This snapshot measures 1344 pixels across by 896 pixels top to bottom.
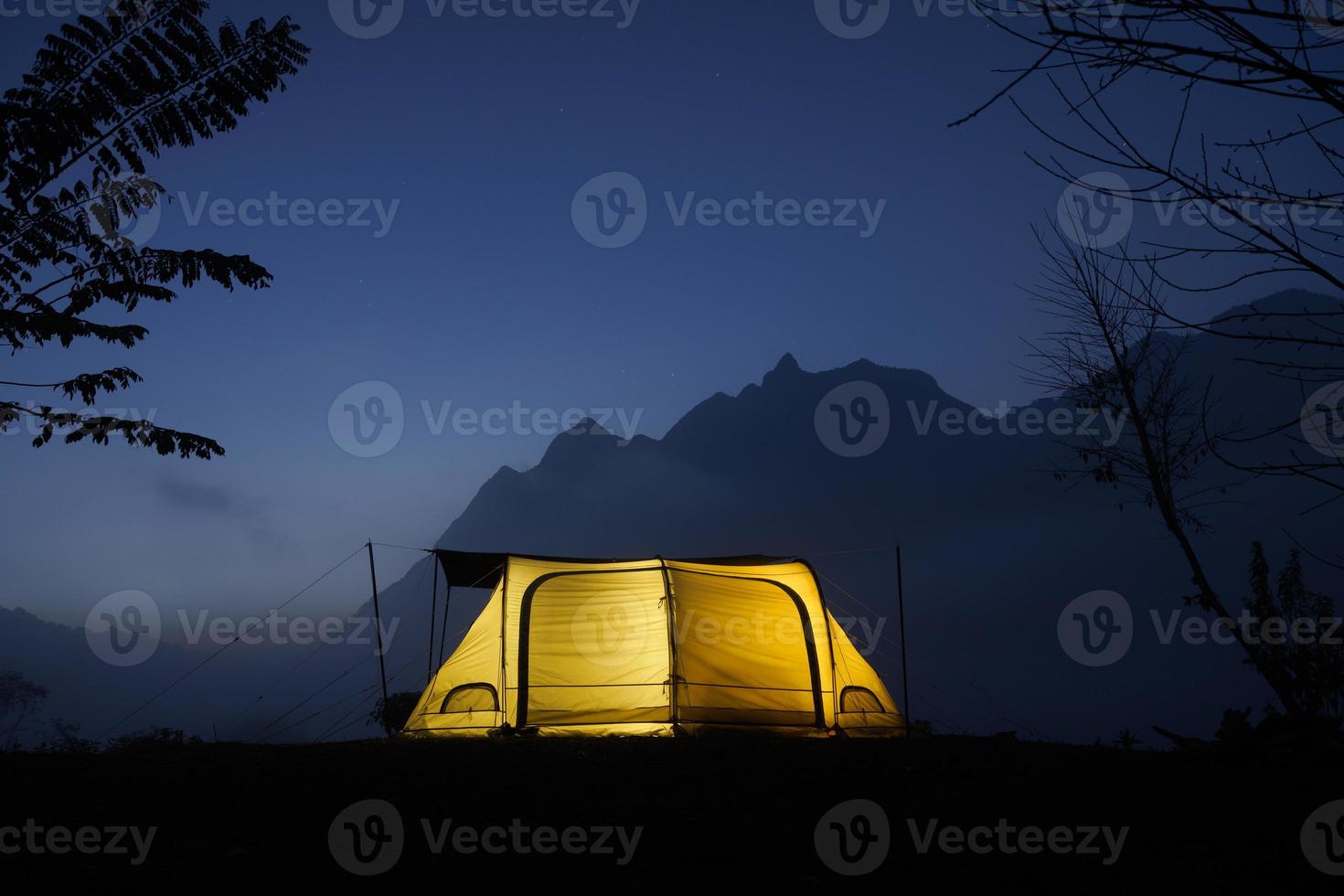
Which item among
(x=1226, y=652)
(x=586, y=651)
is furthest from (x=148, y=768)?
(x=1226, y=652)

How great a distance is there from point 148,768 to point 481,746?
3170mm

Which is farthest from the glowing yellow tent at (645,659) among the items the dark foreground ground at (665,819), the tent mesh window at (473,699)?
the dark foreground ground at (665,819)

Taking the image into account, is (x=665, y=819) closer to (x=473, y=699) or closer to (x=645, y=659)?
(x=645, y=659)

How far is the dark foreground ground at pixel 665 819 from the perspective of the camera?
362 cm

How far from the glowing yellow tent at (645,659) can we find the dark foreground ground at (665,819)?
139 inches

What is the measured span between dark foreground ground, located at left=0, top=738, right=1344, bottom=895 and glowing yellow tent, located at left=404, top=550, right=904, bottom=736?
3519 mm

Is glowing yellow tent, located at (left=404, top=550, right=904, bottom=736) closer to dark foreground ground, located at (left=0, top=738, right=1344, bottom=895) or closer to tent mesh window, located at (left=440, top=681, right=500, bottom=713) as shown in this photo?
tent mesh window, located at (left=440, top=681, right=500, bottom=713)

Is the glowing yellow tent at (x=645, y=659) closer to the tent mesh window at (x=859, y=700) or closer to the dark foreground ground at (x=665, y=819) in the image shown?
the tent mesh window at (x=859, y=700)

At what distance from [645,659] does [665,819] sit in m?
6.23

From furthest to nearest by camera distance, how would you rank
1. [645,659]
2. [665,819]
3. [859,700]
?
1. [859,700]
2. [645,659]
3. [665,819]

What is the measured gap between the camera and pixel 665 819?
4.61m

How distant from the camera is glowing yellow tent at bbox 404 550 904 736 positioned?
34.5 ft

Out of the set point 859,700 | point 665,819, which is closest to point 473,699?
point 859,700

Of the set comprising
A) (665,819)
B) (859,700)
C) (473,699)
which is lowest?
(859,700)
